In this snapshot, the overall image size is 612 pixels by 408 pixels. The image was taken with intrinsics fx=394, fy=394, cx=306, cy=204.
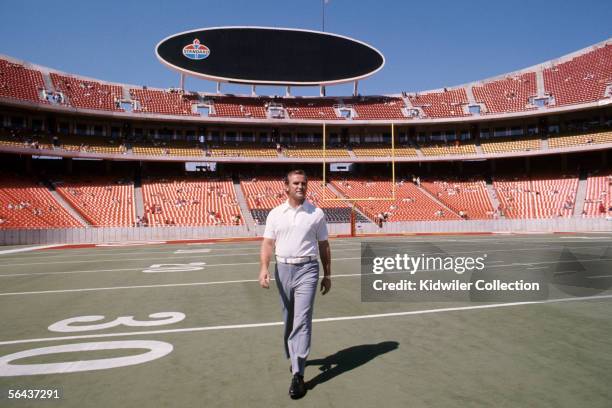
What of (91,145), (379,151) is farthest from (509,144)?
(91,145)

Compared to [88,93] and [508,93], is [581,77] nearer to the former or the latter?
[508,93]

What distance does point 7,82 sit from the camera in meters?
34.6

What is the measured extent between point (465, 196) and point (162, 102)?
110ft

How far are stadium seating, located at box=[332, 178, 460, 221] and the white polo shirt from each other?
103 ft

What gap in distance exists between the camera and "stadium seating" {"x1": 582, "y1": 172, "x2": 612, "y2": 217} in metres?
33.3

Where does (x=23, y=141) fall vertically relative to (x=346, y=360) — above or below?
above

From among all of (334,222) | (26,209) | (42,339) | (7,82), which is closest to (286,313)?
(42,339)

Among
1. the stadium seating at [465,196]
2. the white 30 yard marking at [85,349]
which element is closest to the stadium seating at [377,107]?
A: the stadium seating at [465,196]

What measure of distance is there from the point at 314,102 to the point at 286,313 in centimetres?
4636

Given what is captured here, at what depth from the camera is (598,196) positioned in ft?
114

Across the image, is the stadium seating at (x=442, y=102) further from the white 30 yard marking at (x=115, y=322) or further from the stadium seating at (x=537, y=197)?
the white 30 yard marking at (x=115, y=322)

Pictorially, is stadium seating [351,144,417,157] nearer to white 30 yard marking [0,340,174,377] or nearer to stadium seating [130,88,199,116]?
stadium seating [130,88,199,116]

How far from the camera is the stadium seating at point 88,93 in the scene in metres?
38.2

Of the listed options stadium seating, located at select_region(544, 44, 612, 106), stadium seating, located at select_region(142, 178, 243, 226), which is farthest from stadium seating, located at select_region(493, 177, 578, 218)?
stadium seating, located at select_region(142, 178, 243, 226)
